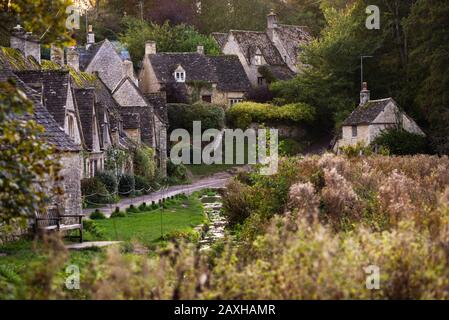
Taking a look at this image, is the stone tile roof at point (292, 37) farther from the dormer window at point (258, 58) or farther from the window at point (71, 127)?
the window at point (71, 127)

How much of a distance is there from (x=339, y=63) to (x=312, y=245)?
194ft

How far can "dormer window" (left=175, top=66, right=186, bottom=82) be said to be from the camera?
77312 millimetres

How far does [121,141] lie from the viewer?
50.6m

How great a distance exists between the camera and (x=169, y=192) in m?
48.4

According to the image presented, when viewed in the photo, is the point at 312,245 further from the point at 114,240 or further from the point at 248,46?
the point at 248,46

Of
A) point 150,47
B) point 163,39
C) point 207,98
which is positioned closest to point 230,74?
point 207,98

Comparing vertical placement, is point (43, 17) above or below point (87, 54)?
below

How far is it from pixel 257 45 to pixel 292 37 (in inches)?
227

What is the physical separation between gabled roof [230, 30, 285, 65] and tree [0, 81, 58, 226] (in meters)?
72.3

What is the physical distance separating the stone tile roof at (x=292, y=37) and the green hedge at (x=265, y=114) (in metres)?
16.0

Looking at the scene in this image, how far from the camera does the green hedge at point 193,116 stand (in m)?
69.8

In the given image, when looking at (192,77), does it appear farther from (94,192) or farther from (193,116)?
(94,192)

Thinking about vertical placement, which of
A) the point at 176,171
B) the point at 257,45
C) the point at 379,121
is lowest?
the point at 176,171

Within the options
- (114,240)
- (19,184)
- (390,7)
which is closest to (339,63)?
(390,7)
